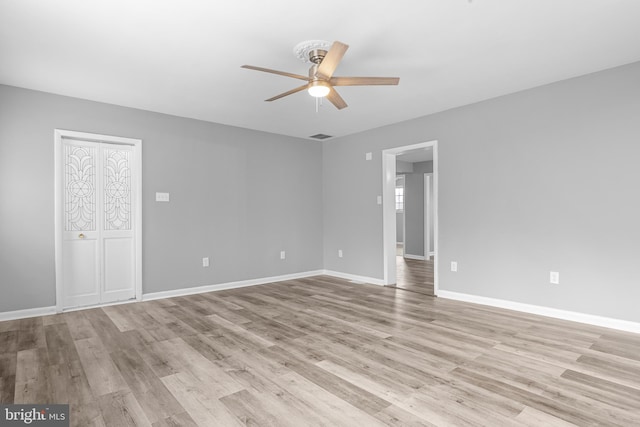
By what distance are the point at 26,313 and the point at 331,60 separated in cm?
431

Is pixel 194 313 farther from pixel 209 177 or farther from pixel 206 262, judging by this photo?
→ pixel 209 177

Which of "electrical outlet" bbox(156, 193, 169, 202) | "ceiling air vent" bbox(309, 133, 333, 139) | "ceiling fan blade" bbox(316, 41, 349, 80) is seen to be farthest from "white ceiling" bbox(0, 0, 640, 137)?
"ceiling air vent" bbox(309, 133, 333, 139)

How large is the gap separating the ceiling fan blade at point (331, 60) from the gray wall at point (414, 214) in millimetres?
6685

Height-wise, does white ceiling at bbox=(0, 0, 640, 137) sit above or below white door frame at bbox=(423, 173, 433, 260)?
above

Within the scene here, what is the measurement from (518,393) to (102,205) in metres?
4.84

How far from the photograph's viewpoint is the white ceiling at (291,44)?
2.41 meters

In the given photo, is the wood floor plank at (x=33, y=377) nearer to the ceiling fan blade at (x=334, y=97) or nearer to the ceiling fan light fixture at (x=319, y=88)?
the ceiling fan light fixture at (x=319, y=88)

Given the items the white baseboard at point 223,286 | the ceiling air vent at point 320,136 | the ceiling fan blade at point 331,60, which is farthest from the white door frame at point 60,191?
the ceiling fan blade at point 331,60

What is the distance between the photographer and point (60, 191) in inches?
160

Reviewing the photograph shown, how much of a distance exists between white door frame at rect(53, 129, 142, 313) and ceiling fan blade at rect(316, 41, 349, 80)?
314 cm

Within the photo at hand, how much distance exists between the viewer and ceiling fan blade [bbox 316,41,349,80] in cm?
236

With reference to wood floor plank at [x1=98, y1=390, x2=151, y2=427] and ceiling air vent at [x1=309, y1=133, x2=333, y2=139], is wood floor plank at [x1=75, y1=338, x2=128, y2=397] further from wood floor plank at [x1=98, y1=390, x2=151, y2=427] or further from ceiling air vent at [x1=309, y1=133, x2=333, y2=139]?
ceiling air vent at [x1=309, y1=133, x2=333, y2=139]

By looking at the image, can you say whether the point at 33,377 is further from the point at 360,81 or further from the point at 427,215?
the point at 427,215

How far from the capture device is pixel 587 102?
3557mm
